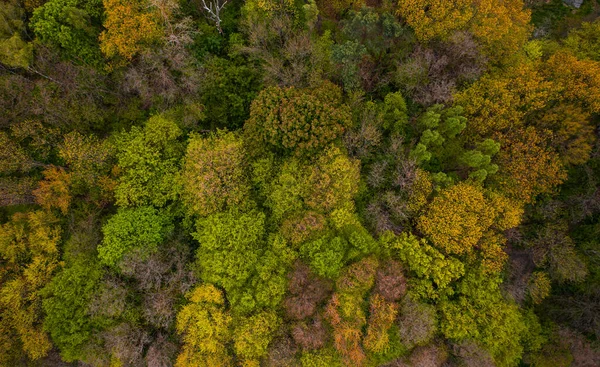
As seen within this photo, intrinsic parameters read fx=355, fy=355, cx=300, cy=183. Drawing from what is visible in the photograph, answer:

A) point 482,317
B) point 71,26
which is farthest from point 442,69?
point 71,26

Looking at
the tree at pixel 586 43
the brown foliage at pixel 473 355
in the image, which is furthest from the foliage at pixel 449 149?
the tree at pixel 586 43

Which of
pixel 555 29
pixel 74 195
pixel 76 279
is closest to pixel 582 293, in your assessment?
pixel 555 29

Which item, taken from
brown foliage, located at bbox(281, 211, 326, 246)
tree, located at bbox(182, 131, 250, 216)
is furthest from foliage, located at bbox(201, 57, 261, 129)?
brown foliage, located at bbox(281, 211, 326, 246)

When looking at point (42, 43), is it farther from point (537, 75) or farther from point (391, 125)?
point (537, 75)

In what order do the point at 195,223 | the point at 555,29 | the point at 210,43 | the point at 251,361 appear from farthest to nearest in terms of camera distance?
the point at 555,29
the point at 210,43
the point at 195,223
the point at 251,361

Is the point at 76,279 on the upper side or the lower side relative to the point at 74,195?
lower

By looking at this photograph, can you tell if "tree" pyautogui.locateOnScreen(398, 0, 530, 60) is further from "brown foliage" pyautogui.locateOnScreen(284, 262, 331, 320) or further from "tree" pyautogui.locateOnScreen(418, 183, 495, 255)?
"brown foliage" pyautogui.locateOnScreen(284, 262, 331, 320)
